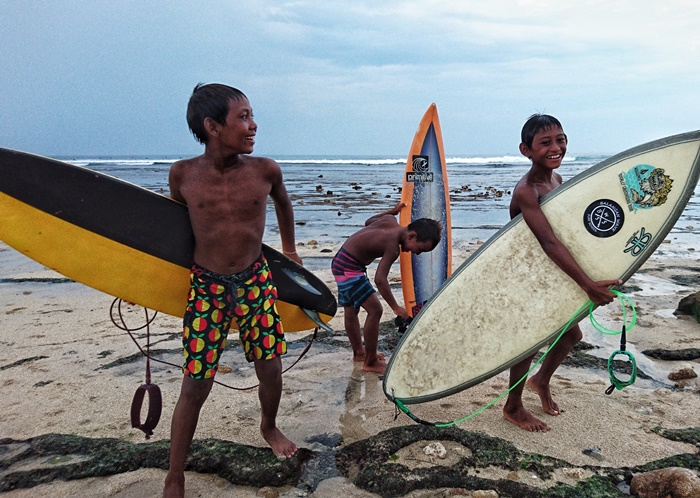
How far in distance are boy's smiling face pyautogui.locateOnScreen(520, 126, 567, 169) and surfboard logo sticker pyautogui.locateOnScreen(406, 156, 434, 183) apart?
8.79 ft

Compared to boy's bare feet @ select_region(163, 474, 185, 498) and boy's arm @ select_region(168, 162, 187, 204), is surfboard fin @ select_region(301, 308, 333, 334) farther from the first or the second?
boy's bare feet @ select_region(163, 474, 185, 498)

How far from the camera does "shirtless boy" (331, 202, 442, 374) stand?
357cm

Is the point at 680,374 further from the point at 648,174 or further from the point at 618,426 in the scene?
the point at 648,174

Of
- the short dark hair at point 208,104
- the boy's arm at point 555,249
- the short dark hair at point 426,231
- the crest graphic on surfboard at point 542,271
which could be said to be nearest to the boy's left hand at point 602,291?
the boy's arm at point 555,249

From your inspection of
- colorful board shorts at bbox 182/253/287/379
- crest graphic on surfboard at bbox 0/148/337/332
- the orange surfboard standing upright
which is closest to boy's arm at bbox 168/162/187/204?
crest graphic on surfboard at bbox 0/148/337/332

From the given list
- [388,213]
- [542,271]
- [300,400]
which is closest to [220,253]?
[300,400]

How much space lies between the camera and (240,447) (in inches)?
102

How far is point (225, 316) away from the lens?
2.35 metres

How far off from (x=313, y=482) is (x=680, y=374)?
251 cm

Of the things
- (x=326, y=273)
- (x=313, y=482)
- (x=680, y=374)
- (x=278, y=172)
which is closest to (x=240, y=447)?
(x=313, y=482)

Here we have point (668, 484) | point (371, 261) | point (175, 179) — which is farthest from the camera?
point (371, 261)

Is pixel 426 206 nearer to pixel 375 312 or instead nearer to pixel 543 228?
pixel 375 312

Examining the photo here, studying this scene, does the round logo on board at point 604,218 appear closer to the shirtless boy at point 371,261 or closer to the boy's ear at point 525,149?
the boy's ear at point 525,149

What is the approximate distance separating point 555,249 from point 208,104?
1.87m
